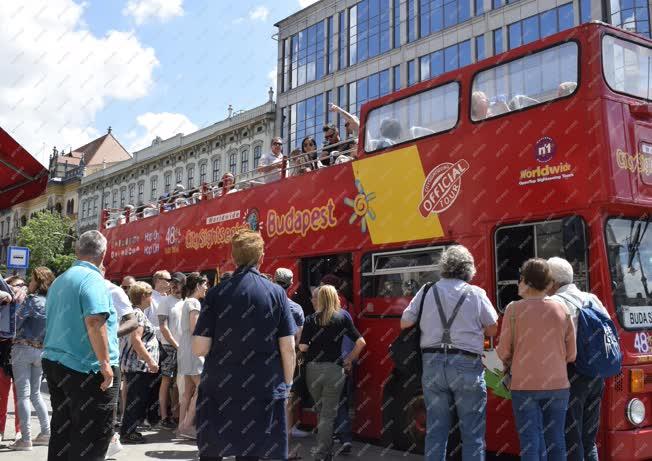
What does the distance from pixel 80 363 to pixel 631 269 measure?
4.58 meters

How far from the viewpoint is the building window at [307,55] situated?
43.8 metres

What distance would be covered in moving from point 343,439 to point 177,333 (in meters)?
2.79

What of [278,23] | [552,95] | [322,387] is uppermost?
[278,23]

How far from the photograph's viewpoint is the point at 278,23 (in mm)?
46188

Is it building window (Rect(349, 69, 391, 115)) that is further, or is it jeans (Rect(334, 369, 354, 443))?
building window (Rect(349, 69, 391, 115))

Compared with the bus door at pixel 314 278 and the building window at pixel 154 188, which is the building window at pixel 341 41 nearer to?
the building window at pixel 154 188

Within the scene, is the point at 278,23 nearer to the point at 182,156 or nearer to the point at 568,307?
the point at 182,156

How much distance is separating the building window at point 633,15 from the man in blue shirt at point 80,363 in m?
27.5

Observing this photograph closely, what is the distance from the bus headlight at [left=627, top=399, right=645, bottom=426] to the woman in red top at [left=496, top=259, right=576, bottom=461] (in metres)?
0.98

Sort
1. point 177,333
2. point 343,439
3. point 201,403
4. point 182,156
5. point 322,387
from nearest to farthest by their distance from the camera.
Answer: point 201,403
point 322,387
point 343,439
point 177,333
point 182,156

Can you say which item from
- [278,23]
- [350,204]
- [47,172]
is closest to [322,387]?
[350,204]

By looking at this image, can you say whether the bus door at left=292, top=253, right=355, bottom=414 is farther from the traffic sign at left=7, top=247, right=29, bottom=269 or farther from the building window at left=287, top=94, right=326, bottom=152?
the building window at left=287, top=94, right=326, bottom=152

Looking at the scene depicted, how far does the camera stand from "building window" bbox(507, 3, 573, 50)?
30.6 metres

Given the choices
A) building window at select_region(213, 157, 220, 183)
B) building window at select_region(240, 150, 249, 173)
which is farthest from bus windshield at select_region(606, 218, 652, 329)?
building window at select_region(213, 157, 220, 183)
